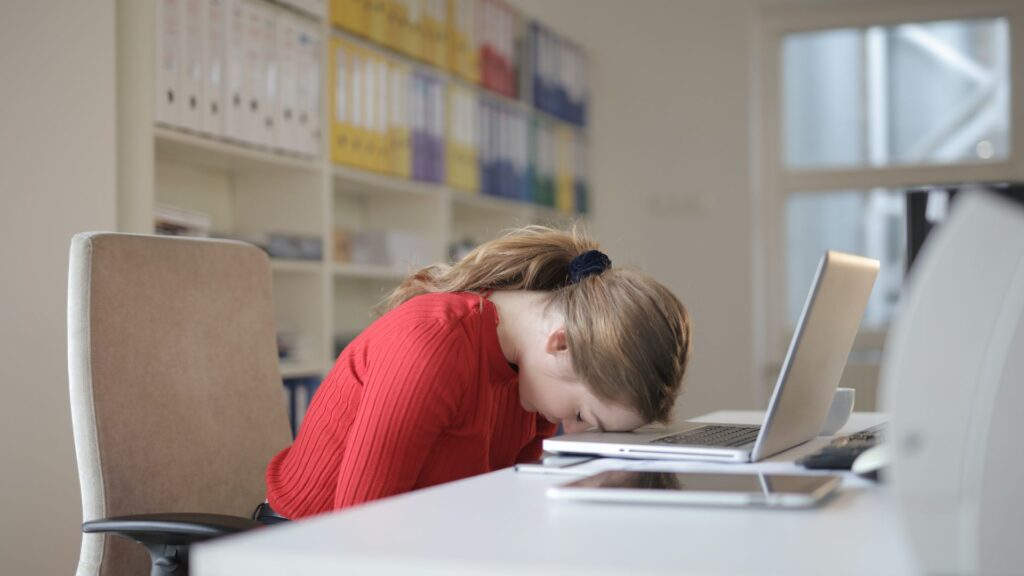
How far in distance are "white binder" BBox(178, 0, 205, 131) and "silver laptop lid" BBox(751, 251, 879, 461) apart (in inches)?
67.1

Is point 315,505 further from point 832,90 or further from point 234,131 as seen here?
point 832,90

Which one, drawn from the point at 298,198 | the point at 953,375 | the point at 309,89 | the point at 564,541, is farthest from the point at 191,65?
the point at 953,375

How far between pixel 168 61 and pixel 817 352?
1.77 meters

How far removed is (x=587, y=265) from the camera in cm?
140

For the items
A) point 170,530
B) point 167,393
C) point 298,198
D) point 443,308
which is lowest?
point 170,530

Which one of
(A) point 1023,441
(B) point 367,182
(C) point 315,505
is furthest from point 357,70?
(A) point 1023,441

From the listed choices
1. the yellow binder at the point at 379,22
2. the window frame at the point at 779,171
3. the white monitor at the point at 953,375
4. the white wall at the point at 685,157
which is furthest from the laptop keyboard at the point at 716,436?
the window frame at the point at 779,171

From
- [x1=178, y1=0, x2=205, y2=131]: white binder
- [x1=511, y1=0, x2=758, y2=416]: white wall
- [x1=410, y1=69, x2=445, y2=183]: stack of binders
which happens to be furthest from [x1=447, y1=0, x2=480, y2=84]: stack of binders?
[x1=178, y1=0, x2=205, y2=131]: white binder

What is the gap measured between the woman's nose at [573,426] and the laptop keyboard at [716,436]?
0.13 m

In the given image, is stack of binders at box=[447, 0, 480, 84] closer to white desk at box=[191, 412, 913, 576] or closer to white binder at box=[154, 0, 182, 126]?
white binder at box=[154, 0, 182, 126]

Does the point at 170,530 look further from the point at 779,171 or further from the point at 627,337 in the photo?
the point at 779,171

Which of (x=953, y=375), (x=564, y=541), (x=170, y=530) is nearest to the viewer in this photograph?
(x=953, y=375)

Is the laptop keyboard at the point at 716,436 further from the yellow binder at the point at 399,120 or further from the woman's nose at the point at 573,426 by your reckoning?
the yellow binder at the point at 399,120

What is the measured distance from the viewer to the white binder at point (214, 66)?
8.52 feet
